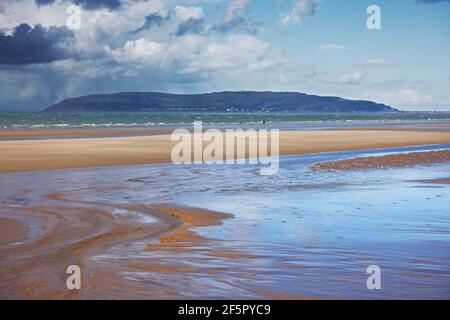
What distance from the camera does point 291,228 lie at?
9.37m

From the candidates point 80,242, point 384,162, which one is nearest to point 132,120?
point 384,162

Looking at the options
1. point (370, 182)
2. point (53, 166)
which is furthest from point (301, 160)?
point (53, 166)

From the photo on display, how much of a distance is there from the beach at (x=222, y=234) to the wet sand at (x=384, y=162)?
2242mm

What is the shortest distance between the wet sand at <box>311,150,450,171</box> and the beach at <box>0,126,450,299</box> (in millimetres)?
2242

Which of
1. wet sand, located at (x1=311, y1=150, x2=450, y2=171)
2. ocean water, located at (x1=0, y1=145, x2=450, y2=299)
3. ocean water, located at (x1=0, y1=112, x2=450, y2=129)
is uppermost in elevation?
ocean water, located at (x1=0, y1=112, x2=450, y2=129)

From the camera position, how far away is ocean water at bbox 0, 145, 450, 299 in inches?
245

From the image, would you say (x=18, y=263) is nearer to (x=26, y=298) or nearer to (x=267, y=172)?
(x=26, y=298)

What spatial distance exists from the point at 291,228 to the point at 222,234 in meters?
1.20

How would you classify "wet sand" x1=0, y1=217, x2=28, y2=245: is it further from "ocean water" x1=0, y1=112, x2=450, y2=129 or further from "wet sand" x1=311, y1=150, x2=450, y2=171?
"ocean water" x1=0, y1=112, x2=450, y2=129

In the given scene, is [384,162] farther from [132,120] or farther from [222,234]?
[132,120]

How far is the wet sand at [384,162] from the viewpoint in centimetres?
2000

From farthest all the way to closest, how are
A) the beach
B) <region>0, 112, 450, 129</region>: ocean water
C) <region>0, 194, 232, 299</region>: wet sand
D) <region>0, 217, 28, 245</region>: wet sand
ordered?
<region>0, 112, 450, 129</region>: ocean water → <region>0, 217, 28, 245</region>: wet sand → the beach → <region>0, 194, 232, 299</region>: wet sand

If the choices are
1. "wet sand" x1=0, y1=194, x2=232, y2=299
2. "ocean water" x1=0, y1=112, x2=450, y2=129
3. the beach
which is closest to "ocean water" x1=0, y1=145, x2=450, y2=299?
the beach

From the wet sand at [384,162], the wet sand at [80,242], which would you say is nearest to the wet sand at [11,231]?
the wet sand at [80,242]
